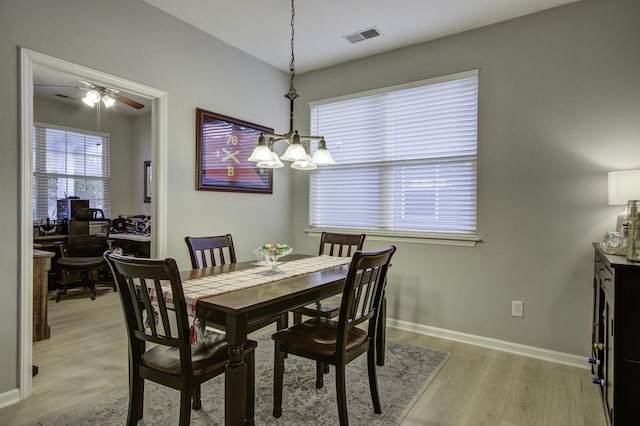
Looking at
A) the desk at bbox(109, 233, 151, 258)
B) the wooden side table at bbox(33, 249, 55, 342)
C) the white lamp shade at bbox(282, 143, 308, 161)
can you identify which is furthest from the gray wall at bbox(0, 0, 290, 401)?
the desk at bbox(109, 233, 151, 258)

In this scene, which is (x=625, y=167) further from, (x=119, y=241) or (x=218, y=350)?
(x=119, y=241)

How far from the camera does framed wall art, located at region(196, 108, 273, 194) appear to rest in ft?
10.7

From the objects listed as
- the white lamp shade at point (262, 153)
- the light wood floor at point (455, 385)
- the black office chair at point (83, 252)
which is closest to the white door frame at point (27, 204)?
the light wood floor at point (455, 385)

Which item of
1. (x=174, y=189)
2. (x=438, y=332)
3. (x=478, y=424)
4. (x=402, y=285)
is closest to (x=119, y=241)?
(x=174, y=189)

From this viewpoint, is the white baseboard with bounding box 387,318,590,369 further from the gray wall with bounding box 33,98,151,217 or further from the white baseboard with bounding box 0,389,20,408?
the gray wall with bounding box 33,98,151,217

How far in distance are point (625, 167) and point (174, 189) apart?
137 inches

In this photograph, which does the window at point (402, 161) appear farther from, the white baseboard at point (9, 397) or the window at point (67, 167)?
the window at point (67, 167)

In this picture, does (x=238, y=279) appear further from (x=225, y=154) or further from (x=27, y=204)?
(x=225, y=154)

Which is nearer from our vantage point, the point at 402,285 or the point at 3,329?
the point at 3,329

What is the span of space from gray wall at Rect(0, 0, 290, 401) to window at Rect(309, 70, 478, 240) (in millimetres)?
639

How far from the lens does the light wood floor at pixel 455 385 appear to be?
2012 mm

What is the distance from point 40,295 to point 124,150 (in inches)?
152

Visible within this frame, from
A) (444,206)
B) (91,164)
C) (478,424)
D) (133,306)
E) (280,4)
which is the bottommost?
(478,424)

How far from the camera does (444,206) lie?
3295 mm
